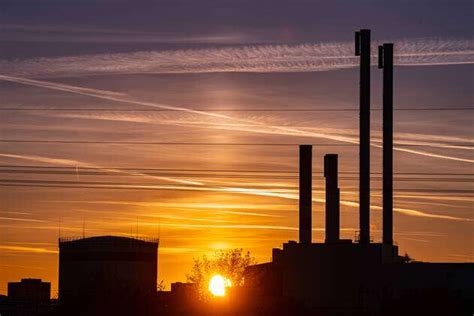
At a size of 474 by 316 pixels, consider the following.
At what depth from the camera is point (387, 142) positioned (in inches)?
2987

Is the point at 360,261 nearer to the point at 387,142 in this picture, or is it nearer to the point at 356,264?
the point at 356,264

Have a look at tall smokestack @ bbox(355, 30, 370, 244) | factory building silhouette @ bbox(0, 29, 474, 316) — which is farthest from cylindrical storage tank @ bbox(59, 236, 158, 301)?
tall smokestack @ bbox(355, 30, 370, 244)

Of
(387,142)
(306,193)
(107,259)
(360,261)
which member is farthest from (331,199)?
(107,259)

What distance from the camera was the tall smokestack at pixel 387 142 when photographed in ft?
246

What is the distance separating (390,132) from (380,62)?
5.02m

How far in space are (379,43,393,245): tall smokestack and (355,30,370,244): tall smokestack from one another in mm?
1222

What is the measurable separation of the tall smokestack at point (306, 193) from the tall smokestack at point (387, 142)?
5.00m

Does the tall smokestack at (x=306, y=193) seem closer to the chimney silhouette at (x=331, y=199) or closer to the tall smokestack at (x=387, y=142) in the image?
the chimney silhouette at (x=331, y=199)

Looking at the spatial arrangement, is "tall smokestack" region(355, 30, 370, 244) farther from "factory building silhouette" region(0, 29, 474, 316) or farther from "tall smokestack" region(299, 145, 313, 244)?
"tall smokestack" region(299, 145, 313, 244)

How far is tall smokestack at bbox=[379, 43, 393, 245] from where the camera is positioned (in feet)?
246

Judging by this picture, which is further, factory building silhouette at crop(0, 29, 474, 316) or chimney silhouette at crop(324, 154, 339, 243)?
chimney silhouette at crop(324, 154, 339, 243)

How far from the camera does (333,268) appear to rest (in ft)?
253

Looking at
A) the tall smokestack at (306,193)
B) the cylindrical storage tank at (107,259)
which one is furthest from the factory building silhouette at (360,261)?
the cylindrical storage tank at (107,259)

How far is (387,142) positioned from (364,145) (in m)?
2.03
